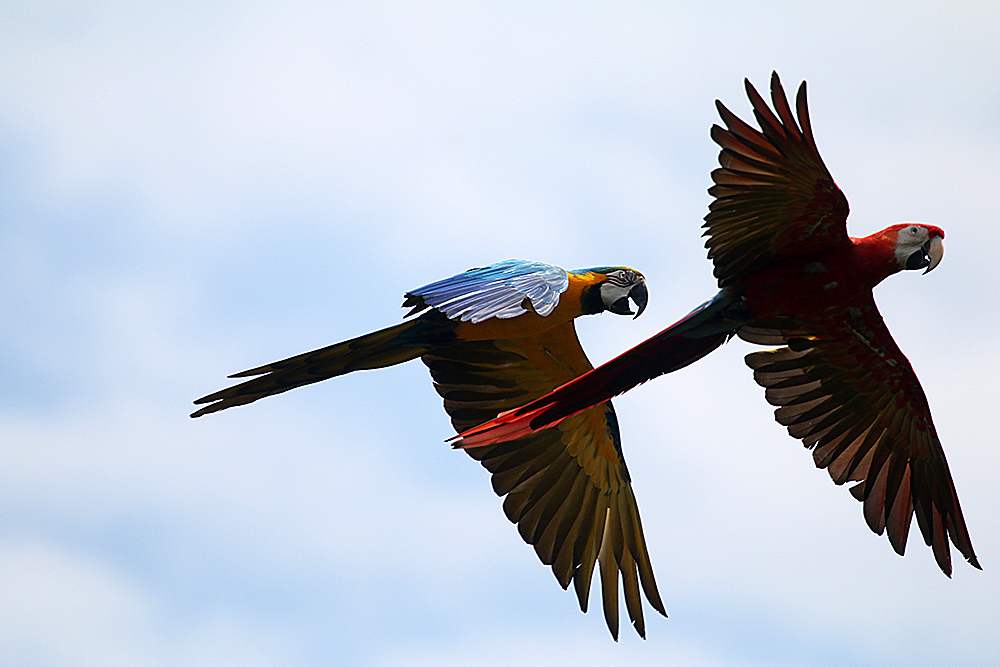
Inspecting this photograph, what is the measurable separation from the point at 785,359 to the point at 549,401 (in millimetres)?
1731

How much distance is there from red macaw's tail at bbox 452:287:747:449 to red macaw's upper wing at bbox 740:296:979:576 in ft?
2.40

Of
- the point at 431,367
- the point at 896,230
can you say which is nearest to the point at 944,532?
the point at 896,230

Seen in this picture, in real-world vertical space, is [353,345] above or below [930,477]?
above

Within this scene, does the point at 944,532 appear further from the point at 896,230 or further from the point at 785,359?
the point at 896,230

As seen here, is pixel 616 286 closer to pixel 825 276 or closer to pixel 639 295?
pixel 639 295

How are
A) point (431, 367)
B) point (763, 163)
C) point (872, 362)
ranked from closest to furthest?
point (763, 163) → point (872, 362) → point (431, 367)

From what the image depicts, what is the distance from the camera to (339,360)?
25.2 ft

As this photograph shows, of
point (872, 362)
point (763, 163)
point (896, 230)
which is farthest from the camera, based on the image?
point (872, 362)

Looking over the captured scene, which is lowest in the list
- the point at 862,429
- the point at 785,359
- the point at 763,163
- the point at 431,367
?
the point at 862,429

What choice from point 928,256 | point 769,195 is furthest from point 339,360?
point 928,256

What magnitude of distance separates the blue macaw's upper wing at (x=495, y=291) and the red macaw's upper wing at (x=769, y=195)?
40.5 inches

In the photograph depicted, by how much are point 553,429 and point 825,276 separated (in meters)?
2.70

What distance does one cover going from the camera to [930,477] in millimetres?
7594

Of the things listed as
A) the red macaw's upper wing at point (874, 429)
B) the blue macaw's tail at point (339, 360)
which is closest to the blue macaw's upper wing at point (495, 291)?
the blue macaw's tail at point (339, 360)
